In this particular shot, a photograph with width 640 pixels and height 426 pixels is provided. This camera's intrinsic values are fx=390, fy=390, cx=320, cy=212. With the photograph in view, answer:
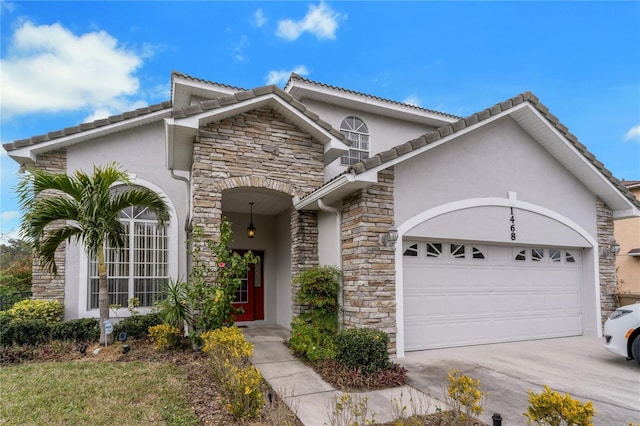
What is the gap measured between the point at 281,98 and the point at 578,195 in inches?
315

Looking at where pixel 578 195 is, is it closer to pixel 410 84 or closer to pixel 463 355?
pixel 463 355

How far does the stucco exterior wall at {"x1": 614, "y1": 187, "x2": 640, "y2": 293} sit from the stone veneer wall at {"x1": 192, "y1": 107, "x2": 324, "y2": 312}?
15.9 meters

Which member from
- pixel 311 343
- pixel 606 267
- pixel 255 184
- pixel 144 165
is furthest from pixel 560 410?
pixel 144 165

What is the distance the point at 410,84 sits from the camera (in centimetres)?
1673

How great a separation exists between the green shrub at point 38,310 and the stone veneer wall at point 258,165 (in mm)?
4417

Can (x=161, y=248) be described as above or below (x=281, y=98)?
below

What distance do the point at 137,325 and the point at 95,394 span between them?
3840 millimetres

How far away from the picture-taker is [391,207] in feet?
25.6

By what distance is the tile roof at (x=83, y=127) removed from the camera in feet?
31.5

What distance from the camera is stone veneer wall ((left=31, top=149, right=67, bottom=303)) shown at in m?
9.65

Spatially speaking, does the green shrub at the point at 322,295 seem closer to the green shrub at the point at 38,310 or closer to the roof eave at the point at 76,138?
the green shrub at the point at 38,310

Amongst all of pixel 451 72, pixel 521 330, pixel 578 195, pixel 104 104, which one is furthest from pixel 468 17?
pixel 104 104

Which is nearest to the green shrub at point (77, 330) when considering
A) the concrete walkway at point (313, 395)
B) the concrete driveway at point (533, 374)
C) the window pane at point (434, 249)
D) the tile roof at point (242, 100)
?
the concrete walkway at point (313, 395)

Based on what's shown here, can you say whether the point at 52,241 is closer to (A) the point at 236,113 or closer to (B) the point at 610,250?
(A) the point at 236,113
